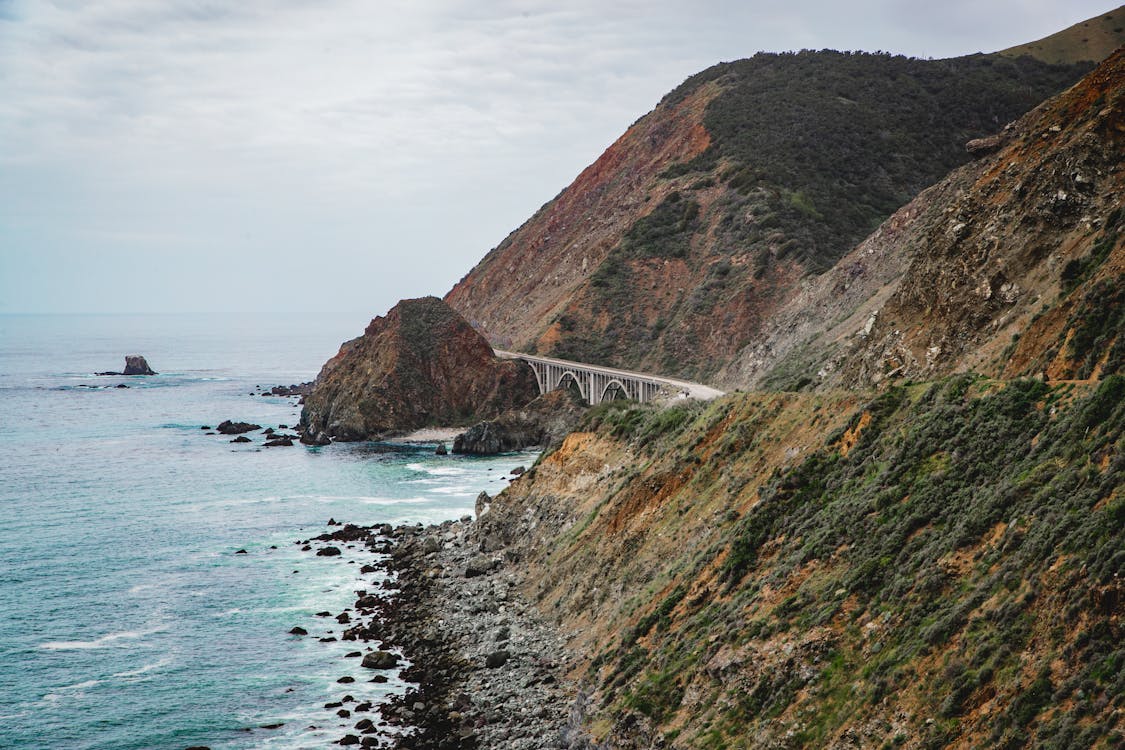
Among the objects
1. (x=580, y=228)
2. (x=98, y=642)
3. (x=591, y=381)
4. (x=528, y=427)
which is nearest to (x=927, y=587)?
(x=98, y=642)

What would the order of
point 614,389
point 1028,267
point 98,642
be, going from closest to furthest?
point 1028,267, point 98,642, point 614,389

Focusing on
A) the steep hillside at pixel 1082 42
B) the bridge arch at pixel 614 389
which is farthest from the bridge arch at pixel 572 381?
the steep hillside at pixel 1082 42

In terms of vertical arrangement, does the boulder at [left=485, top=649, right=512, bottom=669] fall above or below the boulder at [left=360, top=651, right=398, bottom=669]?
above

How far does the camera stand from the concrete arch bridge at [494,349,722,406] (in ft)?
244

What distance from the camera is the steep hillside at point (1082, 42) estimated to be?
162 m

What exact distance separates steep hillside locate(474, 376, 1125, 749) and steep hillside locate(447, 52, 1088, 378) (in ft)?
199

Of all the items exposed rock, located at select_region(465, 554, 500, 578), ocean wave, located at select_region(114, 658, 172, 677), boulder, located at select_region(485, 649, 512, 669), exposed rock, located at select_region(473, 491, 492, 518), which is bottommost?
ocean wave, located at select_region(114, 658, 172, 677)

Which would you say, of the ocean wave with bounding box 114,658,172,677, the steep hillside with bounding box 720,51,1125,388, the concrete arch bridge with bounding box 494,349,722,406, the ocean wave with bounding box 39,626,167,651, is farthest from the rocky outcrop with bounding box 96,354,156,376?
the steep hillside with bounding box 720,51,1125,388

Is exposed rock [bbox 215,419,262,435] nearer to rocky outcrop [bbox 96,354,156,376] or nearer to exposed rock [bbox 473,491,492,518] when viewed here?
exposed rock [bbox 473,491,492,518]

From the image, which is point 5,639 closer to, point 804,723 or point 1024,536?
point 804,723

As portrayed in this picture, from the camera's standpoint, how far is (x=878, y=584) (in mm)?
23984

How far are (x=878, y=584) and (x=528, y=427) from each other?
3180 inches

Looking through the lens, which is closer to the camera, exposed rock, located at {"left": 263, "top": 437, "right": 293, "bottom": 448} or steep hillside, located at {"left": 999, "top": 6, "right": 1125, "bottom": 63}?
exposed rock, located at {"left": 263, "top": 437, "right": 293, "bottom": 448}

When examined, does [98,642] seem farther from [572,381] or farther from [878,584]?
[572,381]
